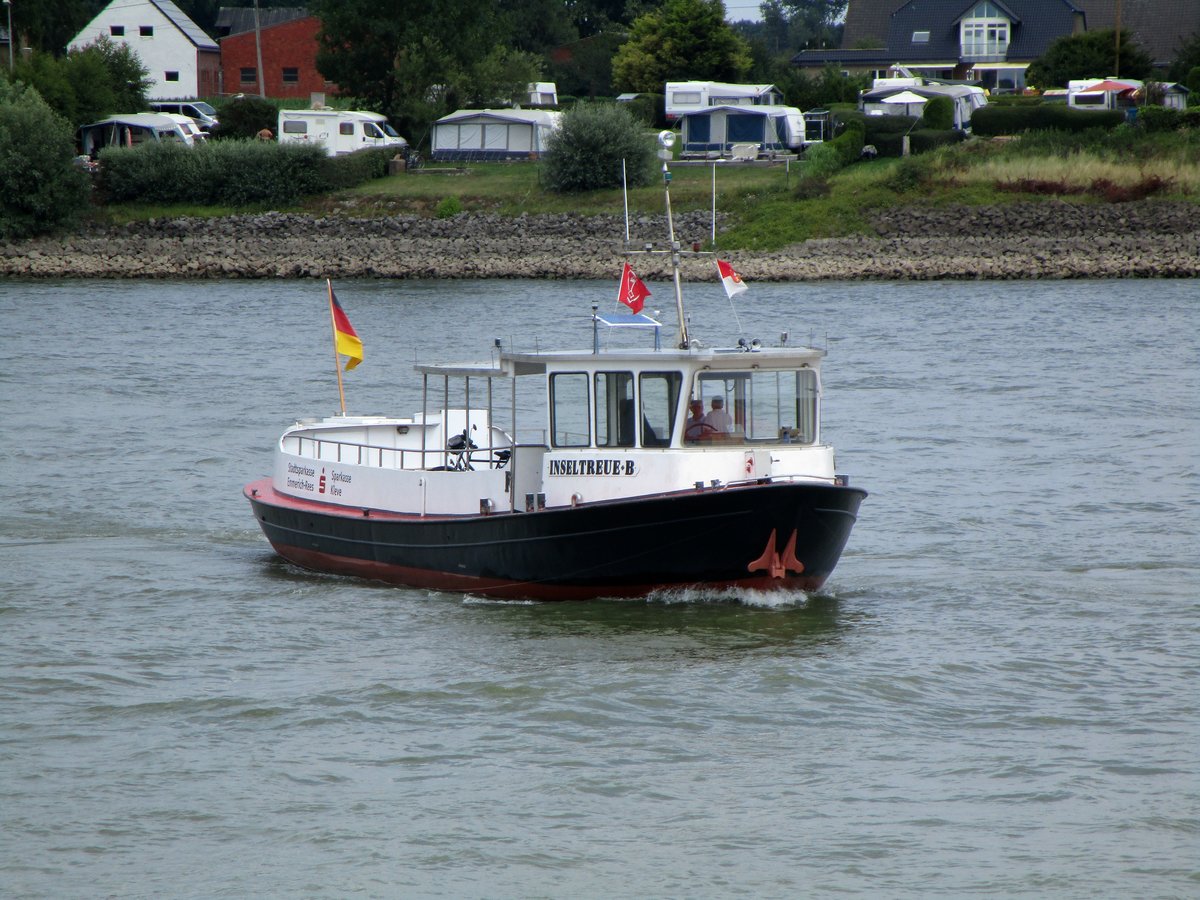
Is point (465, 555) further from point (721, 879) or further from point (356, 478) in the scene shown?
point (721, 879)

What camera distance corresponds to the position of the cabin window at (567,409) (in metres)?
16.1

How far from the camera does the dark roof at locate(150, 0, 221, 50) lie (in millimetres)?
91500

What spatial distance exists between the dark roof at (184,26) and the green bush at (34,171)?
30308 mm

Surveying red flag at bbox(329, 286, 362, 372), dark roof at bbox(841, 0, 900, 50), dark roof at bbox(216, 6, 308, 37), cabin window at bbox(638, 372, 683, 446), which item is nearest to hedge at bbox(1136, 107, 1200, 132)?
red flag at bbox(329, 286, 362, 372)

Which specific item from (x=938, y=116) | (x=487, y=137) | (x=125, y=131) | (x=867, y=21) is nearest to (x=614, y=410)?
(x=938, y=116)

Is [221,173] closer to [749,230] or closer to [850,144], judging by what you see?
[749,230]

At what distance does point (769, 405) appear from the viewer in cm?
1614

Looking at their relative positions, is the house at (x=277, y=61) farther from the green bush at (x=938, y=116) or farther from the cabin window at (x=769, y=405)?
the cabin window at (x=769, y=405)

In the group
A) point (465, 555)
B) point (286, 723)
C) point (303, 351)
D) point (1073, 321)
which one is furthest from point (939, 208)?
point (286, 723)

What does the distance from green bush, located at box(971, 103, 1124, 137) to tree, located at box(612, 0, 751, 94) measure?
2017 centimetres

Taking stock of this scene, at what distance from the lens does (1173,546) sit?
19188 mm

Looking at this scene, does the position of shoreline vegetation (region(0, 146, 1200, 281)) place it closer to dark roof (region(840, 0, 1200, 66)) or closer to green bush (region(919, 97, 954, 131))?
green bush (region(919, 97, 954, 131))

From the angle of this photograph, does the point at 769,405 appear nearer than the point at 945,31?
Yes

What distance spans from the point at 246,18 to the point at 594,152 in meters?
49.4
